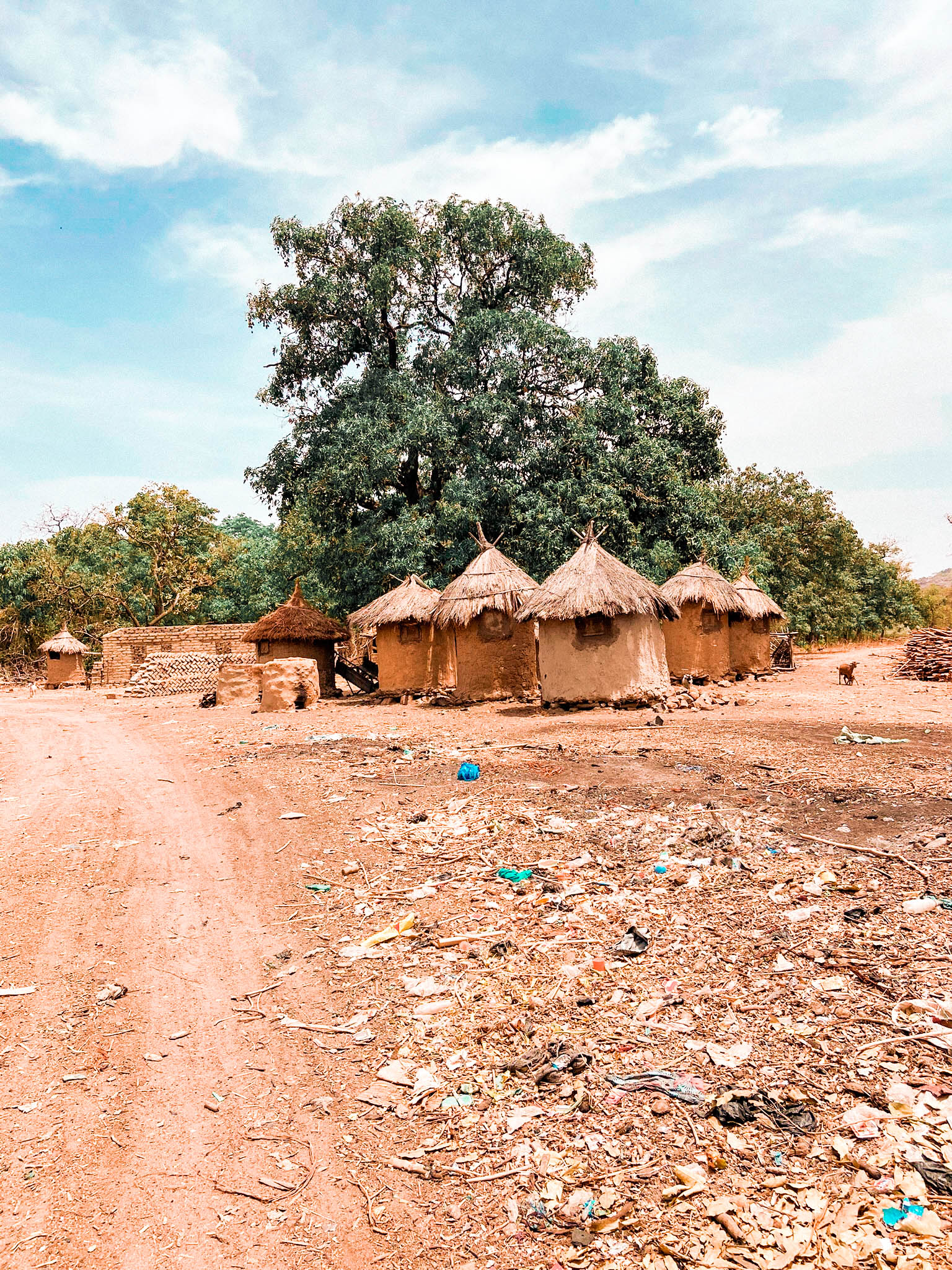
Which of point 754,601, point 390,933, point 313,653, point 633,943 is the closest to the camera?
point 633,943

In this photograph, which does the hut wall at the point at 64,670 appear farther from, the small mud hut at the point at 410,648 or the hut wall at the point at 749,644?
the hut wall at the point at 749,644

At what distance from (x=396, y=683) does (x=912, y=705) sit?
10044 mm

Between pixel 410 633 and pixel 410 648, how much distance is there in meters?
0.34

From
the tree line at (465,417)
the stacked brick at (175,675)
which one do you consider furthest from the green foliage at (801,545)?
the stacked brick at (175,675)

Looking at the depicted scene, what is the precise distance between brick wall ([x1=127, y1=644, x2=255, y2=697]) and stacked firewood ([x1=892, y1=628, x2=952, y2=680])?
1754 centimetres

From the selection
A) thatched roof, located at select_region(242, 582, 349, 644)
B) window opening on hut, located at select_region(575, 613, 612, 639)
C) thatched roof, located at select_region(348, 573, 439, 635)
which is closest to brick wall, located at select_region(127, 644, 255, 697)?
thatched roof, located at select_region(242, 582, 349, 644)

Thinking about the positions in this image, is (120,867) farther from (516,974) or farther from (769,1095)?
(769,1095)

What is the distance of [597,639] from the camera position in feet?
42.2

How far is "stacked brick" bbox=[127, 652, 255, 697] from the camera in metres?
23.0

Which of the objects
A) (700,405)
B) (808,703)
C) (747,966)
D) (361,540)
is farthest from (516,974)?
(700,405)

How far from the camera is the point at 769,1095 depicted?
2.88m

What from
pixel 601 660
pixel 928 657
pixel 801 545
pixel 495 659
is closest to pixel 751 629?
pixel 928 657

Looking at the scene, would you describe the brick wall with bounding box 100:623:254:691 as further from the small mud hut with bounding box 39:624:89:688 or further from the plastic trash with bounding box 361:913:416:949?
the plastic trash with bounding box 361:913:416:949

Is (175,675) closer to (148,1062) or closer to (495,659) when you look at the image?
(495,659)
